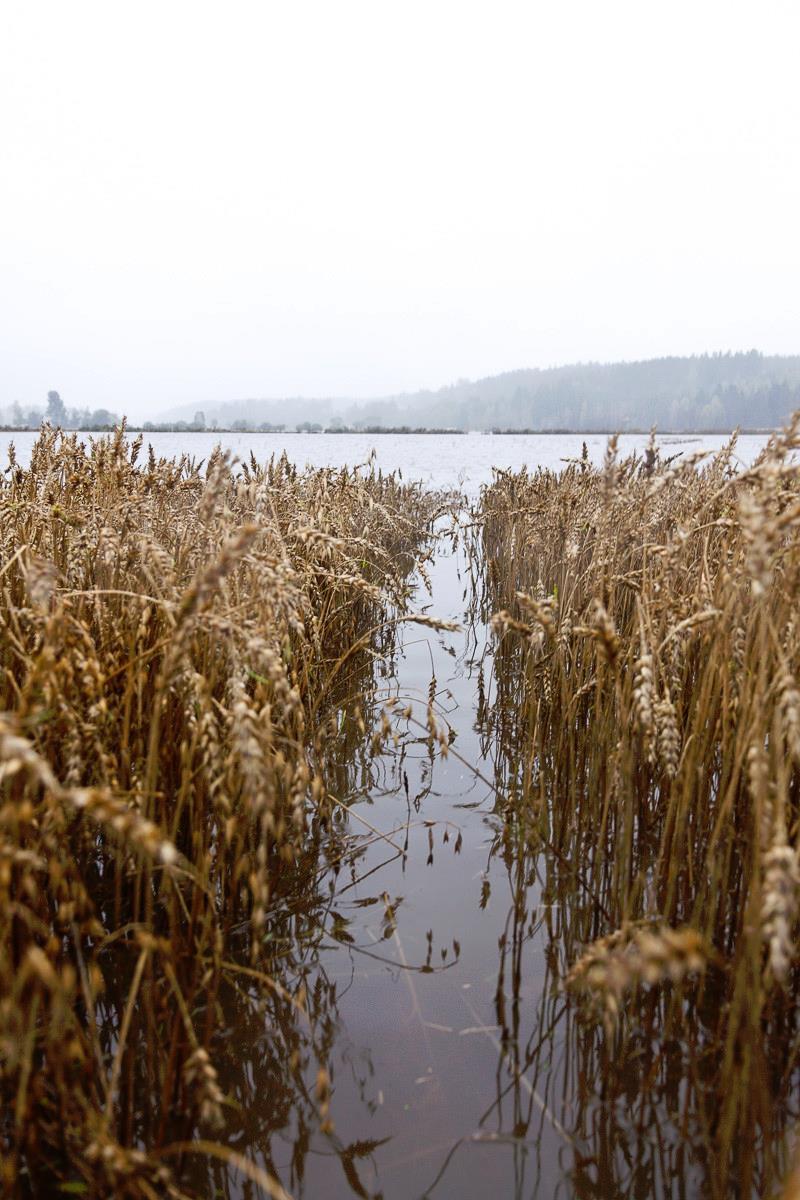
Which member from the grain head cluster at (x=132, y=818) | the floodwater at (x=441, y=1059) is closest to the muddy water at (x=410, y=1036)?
the floodwater at (x=441, y=1059)

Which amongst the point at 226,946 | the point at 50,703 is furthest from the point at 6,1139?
the point at 50,703

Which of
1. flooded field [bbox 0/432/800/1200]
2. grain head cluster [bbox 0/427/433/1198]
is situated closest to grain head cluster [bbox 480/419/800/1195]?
flooded field [bbox 0/432/800/1200]

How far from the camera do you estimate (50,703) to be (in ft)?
4.53

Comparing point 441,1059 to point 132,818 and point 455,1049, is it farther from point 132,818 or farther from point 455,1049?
point 132,818

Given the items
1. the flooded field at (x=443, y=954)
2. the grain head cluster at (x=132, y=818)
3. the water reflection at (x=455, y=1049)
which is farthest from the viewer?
the water reflection at (x=455, y=1049)

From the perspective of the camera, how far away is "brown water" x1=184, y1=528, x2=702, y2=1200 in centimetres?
158

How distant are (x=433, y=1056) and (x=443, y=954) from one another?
1.32ft

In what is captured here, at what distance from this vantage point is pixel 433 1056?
191cm

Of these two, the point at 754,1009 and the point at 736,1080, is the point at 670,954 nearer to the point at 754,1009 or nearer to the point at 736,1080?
the point at 754,1009

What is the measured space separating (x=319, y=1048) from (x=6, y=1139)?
0.70m

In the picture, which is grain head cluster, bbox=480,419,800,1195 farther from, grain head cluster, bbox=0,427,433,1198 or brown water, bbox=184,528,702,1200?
grain head cluster, bbox=0,427,433,1198

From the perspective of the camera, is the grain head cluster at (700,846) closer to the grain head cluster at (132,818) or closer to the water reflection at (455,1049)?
the water reflection at (455,1049)

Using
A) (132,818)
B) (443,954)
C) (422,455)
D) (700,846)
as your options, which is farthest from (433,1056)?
(422,455)

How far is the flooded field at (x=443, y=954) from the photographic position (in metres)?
1.30
